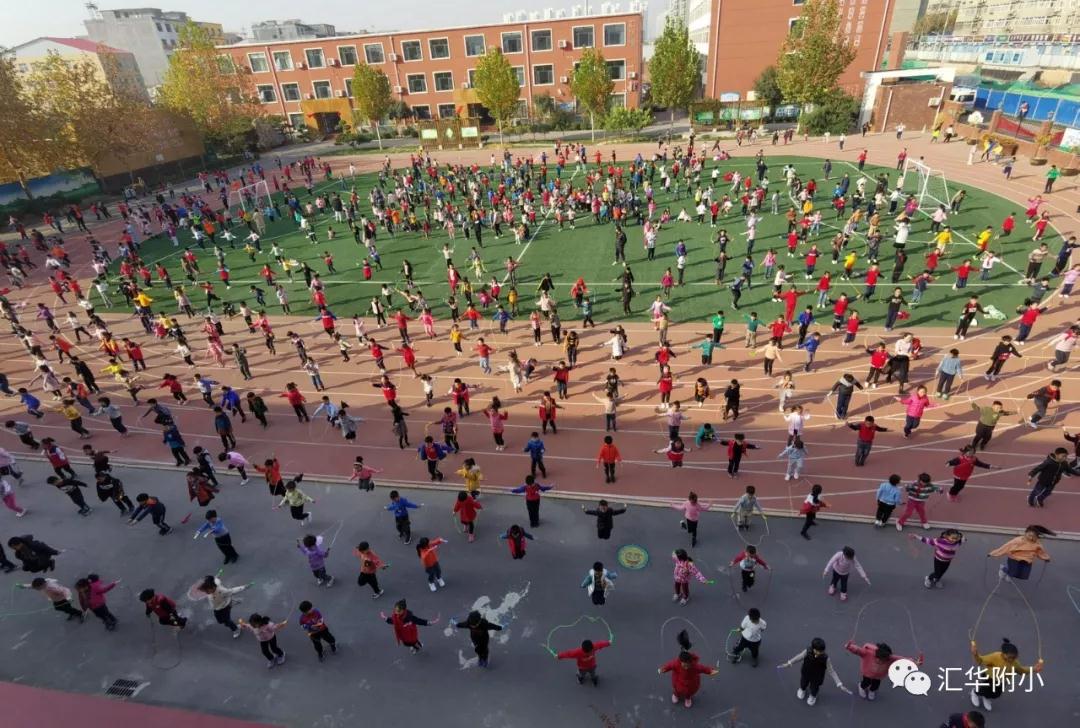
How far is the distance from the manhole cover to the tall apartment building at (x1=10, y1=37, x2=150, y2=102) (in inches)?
2292

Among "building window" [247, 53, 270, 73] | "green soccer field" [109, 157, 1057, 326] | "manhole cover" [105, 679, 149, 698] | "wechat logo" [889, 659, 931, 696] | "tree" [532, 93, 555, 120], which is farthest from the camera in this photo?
"building window" [247, 53, 270, 73]

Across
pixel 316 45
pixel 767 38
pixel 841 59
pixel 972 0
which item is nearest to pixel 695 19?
pixel 767 38

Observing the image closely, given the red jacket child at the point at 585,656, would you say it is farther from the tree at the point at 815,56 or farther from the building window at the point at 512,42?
the building window at the point at 512,42

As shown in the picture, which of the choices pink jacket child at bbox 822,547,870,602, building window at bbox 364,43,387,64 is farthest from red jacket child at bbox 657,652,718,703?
building window at bbox 364,43,387,64

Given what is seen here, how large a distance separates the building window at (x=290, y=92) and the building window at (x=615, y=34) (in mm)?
38822

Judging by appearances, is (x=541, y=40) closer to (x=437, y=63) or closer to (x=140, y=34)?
(x=437, y=63)

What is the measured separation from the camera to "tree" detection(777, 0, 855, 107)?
4650 cm

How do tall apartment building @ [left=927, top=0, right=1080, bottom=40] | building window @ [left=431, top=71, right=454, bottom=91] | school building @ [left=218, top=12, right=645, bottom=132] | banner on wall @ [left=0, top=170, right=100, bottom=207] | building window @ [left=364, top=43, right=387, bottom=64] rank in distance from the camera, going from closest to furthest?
banner on wall @ [left=0, top=170, right=100, bottom=207], school building @ [left=218, top=12, right=645, bottom=132], building window @ [left=364, top=43, right=387, bottom=64], building window @ [left=431, top=71, right=454, bottom=91], tall apartment building @ [left=927, top=0, right=1080, bottom=40]

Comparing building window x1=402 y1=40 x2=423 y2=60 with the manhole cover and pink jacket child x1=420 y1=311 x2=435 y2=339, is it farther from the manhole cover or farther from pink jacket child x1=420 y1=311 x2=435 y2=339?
the manhole cover

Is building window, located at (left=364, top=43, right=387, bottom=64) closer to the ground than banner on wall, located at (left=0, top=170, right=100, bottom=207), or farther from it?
farther from it

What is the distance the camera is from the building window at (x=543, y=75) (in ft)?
215

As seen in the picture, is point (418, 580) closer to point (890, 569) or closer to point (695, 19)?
point (890, 569)

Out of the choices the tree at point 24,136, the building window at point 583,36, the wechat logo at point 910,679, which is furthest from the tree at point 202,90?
the wechat logo at point 910,679

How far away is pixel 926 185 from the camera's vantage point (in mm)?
30062
